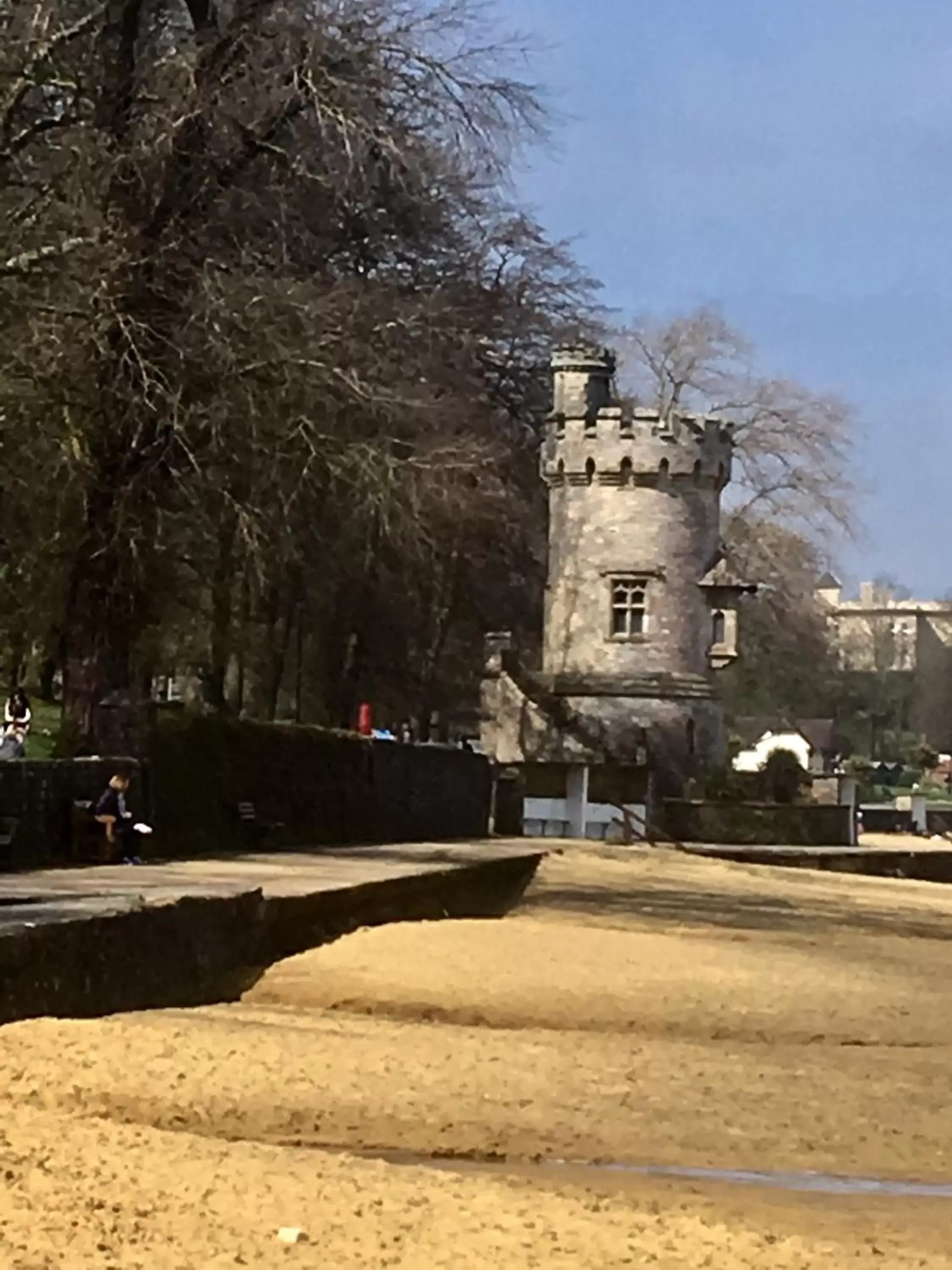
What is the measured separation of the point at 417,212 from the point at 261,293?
25.4 ft

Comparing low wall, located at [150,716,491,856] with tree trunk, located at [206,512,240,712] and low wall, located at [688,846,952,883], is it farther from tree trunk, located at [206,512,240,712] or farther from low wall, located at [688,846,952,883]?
low wall, located at [688,846,952,883]

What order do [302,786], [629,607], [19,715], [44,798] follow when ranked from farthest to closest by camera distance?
[629,607], [302,786], [19,715], [44,798]

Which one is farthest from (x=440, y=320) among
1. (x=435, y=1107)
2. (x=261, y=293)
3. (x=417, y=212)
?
(x=435, y=1107)

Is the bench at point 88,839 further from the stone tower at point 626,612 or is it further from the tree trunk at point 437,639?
the stone tower at point 626,612

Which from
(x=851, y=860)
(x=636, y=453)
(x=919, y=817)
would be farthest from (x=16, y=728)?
(x=919, y=817)

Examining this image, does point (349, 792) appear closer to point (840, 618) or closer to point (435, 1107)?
point (435, 1107)

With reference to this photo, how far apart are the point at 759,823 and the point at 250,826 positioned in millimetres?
23801

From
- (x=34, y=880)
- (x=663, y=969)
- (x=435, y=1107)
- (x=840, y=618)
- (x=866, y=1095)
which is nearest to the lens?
(x=435, y=1107)

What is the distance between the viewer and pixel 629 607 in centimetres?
5241

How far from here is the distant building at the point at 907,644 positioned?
109m

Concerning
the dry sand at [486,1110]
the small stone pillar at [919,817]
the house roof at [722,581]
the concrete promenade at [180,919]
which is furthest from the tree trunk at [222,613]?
the small stone pillar at [919,817]

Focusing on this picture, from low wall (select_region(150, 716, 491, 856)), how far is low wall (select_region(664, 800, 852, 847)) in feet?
24.7

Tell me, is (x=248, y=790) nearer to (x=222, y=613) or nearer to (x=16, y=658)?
(x=222, y=613)

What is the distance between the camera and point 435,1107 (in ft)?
46.5
